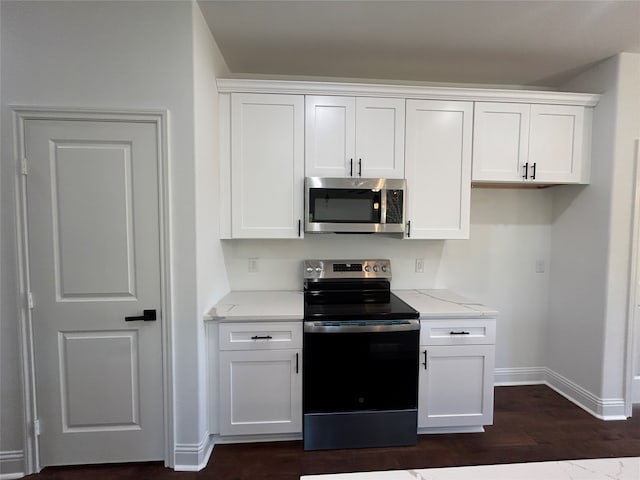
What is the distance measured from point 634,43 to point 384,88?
1727 millimetres

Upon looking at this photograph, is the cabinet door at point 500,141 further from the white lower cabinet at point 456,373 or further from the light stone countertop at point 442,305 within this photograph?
the white lower cabinet at point 456,373

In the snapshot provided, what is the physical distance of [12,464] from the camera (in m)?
1.73

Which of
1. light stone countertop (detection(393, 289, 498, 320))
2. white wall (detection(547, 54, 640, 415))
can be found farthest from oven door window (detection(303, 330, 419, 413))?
white wall (detection(547, 54, 640, 415))

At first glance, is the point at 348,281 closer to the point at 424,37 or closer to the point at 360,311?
Answer: the point at 360,311

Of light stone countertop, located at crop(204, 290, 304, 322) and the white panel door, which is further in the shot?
light stone countertop, located at crop(204, 290, 304, 322)

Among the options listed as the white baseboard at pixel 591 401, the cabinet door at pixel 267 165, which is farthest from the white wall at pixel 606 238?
the cabinet door at pixel 267 165

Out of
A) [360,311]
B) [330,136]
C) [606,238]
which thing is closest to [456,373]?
[360,311]

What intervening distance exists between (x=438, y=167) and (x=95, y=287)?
94.6 inches

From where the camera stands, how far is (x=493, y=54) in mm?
2184

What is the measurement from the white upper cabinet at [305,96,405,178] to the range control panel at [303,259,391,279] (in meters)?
0.74

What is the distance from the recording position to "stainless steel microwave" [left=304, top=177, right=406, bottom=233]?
214cm

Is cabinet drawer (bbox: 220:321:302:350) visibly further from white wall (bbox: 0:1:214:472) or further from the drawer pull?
white wall (bbox: 0:1:214:472)

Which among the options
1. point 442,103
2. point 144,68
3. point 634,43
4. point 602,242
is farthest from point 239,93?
point 602,242

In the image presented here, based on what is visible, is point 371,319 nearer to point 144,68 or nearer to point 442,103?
point 442,103
